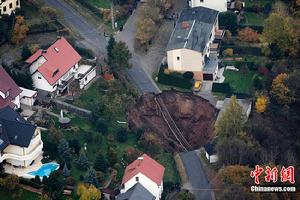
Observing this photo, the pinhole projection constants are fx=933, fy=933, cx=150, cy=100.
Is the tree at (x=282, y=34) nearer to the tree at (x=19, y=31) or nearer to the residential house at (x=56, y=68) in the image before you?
the residential house at (x=56, y=68)

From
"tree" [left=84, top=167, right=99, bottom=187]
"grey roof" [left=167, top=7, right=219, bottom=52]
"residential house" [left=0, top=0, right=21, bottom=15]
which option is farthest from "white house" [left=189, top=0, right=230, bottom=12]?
"tree" [left=84, top=167, right=99, bottom=187]

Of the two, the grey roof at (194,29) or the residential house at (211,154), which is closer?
the residential house at (211,154)

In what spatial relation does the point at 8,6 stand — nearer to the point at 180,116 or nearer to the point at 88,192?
the point at 180,116

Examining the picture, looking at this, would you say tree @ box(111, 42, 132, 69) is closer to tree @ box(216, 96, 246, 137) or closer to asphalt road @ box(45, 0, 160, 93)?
asphalt road @ box(45, 0, 160, 93)

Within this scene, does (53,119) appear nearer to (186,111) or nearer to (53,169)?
(53,169)

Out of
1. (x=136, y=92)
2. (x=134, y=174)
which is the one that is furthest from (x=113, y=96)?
(x=134, y=174)

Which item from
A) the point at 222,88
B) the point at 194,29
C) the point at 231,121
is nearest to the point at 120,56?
the point at 194,29

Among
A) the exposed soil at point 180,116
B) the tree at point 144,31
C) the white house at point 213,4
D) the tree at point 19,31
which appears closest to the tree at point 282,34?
the white house at point 213,4
